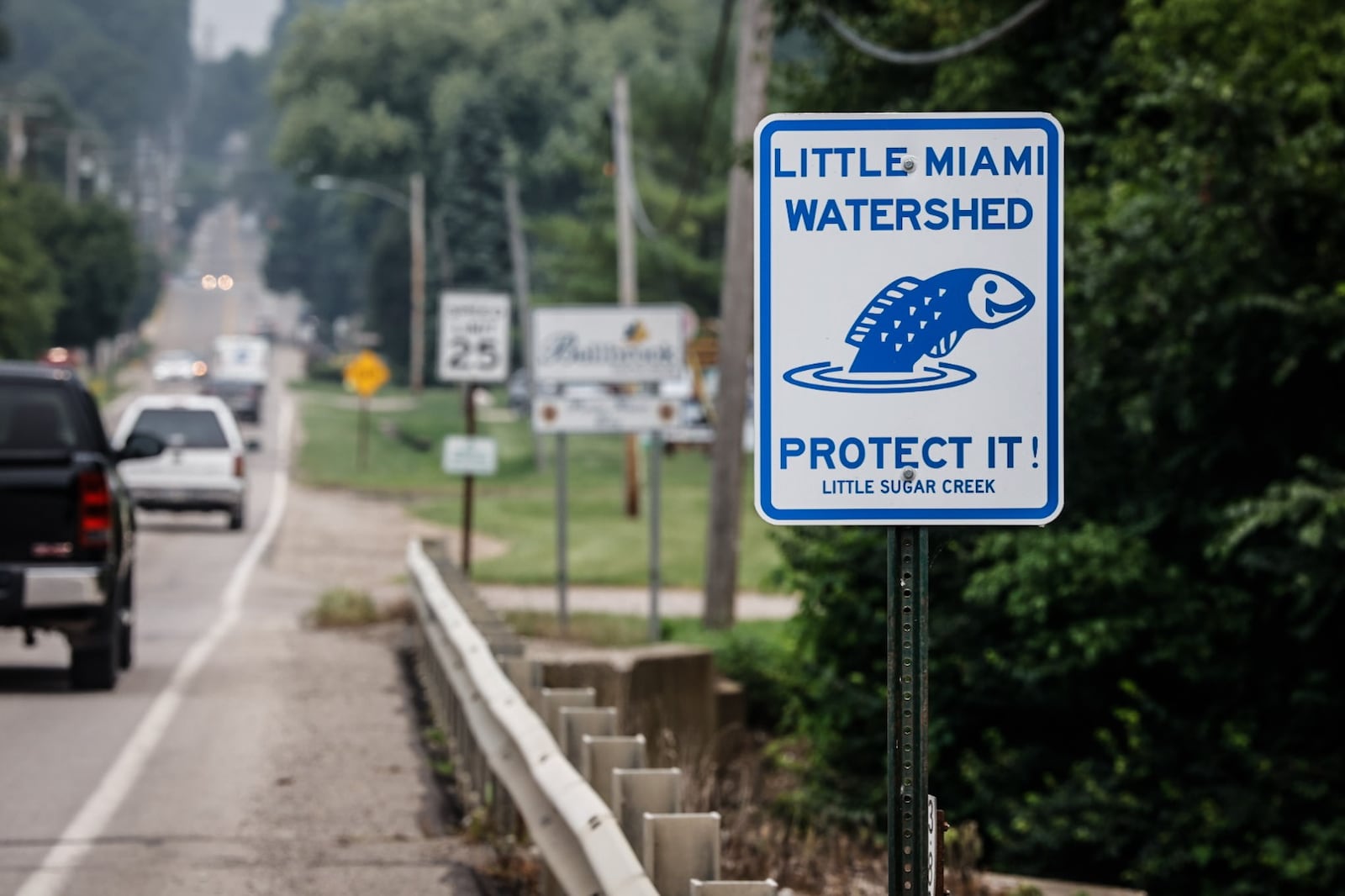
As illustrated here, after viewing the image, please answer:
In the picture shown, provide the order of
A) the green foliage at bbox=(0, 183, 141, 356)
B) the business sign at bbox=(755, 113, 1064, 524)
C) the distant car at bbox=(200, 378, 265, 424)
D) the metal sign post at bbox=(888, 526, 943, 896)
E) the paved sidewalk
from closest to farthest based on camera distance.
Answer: the metal sign post at bbox=(888, 526, 943, 896)
the business sign at bbox=(755, 113, 1064, 524)
the paved sidewalk
the distant car at bbox=(200, 378, 265, 424)
the green foliage at bbox=(0, 183, 141, 356)

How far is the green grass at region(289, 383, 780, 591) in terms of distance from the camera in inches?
1180

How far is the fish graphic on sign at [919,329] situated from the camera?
4.65 meters

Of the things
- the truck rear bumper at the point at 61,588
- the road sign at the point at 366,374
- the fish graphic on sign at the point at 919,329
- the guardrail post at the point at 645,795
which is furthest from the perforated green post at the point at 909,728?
the road sign at the point at 366,374

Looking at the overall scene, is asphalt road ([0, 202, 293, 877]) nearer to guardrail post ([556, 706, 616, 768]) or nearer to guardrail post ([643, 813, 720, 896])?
guardrail post ([556, 706, 616, 768])

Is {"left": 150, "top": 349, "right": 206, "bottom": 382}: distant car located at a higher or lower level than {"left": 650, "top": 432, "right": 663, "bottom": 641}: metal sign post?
higher

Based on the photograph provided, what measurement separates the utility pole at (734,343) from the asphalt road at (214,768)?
3.98 m

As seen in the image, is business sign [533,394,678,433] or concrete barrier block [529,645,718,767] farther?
business sign [533,394,678,433]

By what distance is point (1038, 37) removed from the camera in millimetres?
16078

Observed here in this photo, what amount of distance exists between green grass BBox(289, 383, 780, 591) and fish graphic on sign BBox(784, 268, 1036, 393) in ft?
27.0

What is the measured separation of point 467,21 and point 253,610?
268 feet

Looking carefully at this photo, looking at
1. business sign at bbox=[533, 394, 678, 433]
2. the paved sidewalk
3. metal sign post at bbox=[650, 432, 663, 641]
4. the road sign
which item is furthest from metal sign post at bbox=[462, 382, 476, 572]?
the road sign

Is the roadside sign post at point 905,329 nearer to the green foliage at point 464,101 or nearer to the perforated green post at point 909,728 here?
the perforated green post at point 909,728

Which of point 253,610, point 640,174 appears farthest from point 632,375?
point 640,174

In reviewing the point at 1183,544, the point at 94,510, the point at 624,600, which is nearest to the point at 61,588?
the point at 94,510
